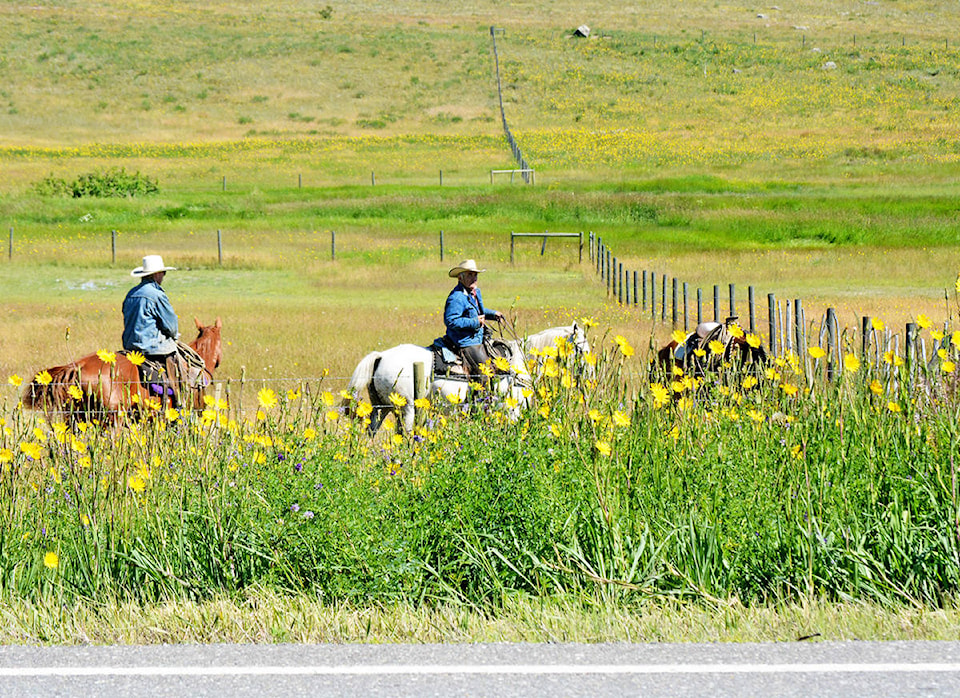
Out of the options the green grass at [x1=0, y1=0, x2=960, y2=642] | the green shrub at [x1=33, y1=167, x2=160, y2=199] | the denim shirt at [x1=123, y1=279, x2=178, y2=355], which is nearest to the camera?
the green grass at [x1=0, y1=0, x2=960, y2=642]

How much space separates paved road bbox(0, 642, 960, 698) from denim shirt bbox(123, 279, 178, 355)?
6.63 m

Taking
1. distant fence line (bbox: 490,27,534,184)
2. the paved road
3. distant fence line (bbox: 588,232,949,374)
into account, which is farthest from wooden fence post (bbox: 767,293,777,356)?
distant fence line (bbox: 490,27,534,184)

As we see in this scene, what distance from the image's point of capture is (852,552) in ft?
21.0

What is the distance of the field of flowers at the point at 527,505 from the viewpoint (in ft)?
21.2

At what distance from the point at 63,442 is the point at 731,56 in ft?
376

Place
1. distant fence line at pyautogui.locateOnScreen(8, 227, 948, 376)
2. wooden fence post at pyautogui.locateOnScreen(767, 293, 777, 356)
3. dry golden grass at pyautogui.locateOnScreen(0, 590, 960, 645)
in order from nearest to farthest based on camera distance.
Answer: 1. dry golden grass at pyautogui.locateOnScreen(0, 590, 960, 645)
2. distant fence line at pyautogui.locateOnScreen(8, 227, 948, 376)
3. wooden fence post at pyautogui.locateOnScreen(767, 293, 777, 356)

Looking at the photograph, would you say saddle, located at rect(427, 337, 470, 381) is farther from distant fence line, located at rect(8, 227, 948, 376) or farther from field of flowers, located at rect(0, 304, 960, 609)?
field of flowers, located at rect(0, 304, 960, 609)

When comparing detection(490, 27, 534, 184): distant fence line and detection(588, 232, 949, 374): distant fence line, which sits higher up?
detection(490, 27, 534, 184): distant fence line

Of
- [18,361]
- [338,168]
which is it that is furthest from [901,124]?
[18,361]

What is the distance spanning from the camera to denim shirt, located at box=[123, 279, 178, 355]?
39.9 ft

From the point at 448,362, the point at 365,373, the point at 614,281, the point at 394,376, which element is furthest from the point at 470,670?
the point at 614,281

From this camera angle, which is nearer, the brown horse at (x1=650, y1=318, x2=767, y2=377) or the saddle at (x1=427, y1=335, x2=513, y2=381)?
the brown horse at (x1=650, y1=318, x2=767, y2=377)

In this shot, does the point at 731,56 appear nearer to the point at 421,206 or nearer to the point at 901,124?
the point at 901,124

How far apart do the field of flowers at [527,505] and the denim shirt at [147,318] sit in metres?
4.45
